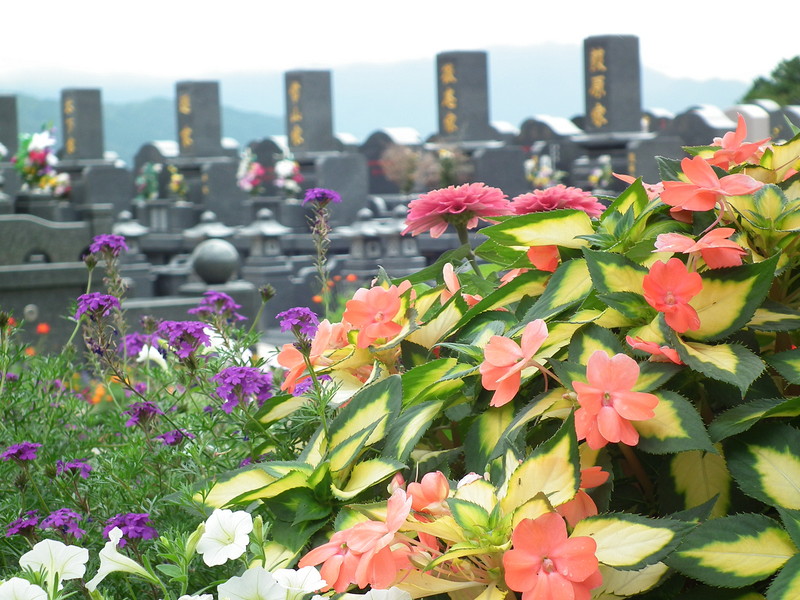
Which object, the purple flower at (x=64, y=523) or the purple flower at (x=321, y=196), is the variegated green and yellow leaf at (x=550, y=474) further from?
the purple flower at (x=321, y=196)

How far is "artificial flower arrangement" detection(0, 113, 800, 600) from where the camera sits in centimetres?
93

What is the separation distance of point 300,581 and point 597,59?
1620 centimetres

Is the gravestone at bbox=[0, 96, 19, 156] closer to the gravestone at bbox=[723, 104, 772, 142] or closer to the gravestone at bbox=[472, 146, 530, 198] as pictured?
the gravestone at bbox=[472, 146, 530, 198]

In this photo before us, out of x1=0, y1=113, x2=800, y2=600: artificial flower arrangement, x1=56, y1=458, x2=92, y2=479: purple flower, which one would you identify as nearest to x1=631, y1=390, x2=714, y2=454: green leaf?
x1=0, y1=113, x2=800, y2=600: artificial flower arrangement

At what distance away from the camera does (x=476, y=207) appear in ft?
5.03

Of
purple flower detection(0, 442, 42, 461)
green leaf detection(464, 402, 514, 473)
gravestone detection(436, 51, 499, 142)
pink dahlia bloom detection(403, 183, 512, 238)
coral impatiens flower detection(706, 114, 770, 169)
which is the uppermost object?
gravestone detection(436, 51, 499, 142)

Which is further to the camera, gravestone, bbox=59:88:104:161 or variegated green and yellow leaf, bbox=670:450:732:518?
gravestone, bbox=59:88:104:161

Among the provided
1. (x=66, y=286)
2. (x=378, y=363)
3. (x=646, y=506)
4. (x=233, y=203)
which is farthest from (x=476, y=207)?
(x=233, y=203)

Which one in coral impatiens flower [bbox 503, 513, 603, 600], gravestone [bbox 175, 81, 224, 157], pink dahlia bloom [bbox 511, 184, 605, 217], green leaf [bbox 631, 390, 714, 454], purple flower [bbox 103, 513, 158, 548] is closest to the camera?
coral impatiens flower [bbox 503, 513, 603, 600]

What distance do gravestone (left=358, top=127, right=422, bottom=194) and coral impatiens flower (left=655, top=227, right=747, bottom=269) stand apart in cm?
1647

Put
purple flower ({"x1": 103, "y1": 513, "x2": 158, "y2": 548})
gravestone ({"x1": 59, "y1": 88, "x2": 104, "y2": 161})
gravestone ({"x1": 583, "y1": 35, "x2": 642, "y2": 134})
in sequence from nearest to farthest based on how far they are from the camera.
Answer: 1. purple flower ({"x1": 103, "y1": 513, "x2": 158, "y2": 548})
2. gravestone ({"x1": 583, "y1": 35, "x2": 642, "y2": 134})
3. gravestone ({"x1": 59, "y1": 88, "x2": 104, "y2": 161})

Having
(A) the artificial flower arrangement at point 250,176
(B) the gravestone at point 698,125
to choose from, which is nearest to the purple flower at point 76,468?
(B) the gravestone at point 698,125

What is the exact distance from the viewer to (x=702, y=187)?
3.71 feet

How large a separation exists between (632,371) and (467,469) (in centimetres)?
28
